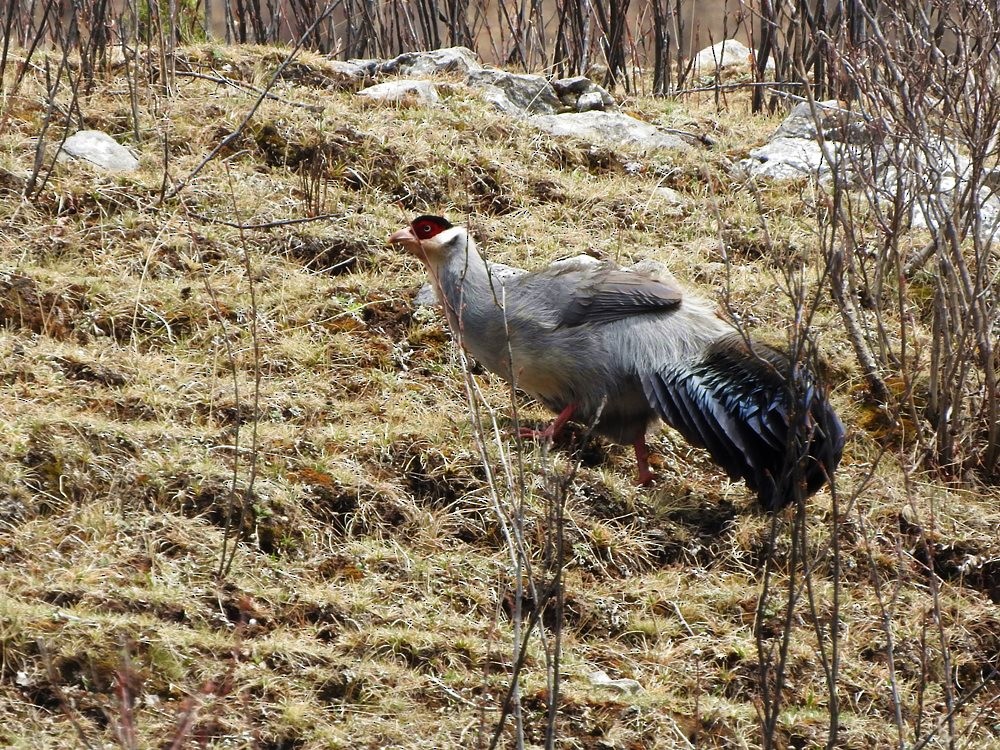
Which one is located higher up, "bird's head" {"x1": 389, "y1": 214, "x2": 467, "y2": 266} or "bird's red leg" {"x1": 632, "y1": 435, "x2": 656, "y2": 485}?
"bird's head" {"x1": 389, "y1": 214, "x2": 467, "y2": 266}

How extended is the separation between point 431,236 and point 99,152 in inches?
87.6

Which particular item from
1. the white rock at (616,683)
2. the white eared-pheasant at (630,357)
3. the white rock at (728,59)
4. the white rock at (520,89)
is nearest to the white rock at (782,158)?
the white rock at (520,89)

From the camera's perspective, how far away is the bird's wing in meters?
5.37

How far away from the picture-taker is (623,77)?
9508mm

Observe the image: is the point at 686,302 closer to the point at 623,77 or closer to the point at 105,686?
the point at 105,686

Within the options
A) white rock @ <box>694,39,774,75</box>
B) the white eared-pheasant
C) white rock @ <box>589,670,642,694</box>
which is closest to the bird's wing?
the white eared-pheasant

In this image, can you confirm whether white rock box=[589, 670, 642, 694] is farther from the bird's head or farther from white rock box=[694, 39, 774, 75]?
white rock box=[694, 39, 774, 75]

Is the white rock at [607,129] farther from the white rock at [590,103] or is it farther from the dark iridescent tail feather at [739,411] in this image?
the dark iridescent tail feather at [739,411]

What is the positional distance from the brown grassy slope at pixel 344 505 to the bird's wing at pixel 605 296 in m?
0.59

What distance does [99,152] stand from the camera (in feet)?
22.6

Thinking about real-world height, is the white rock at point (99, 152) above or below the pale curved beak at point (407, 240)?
above

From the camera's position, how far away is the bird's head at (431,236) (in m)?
5.93

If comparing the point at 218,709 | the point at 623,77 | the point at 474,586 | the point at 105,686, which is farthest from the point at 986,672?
the point at 623,77

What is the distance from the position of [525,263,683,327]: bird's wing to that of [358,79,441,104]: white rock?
3.07 m
